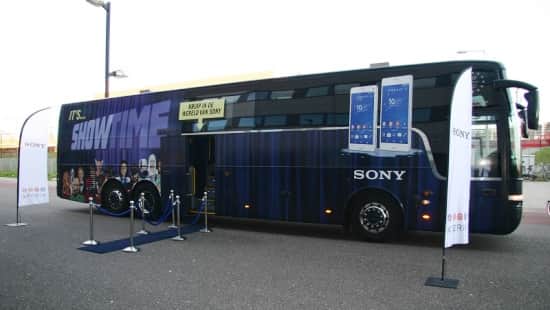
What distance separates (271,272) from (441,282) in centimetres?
234

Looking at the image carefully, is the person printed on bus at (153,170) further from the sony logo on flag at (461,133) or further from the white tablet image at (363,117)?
the sony logo on flag at (461,133)

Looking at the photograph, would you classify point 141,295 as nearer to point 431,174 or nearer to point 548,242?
point 431,174

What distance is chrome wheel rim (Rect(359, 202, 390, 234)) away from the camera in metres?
8.05

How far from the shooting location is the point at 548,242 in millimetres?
8461

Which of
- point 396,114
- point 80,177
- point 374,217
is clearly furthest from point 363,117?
point 80,177

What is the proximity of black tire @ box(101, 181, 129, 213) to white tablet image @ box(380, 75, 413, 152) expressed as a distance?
7.57 m

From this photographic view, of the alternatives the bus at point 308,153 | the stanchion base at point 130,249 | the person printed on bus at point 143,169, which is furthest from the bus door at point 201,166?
the stanchion base at point 130,249

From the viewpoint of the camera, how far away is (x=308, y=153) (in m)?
8.76

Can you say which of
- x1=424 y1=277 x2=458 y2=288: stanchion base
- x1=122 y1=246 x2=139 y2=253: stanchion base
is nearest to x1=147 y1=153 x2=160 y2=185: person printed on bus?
x1=122 y1=246 x2=139 y2=253: stanchion base

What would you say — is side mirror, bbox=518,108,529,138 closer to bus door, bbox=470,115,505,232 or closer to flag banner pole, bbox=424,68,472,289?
bus door, bbox=470,115,505,232

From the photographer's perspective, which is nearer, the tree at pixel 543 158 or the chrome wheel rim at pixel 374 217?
the chrome wheel rim at pixel 374 217

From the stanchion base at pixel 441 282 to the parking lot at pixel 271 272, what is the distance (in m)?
0.12

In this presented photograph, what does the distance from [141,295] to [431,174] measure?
5272 mm

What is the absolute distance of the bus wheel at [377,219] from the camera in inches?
315
